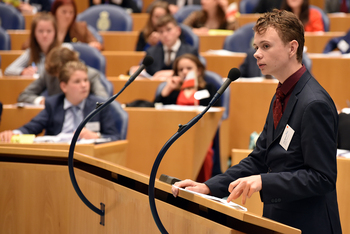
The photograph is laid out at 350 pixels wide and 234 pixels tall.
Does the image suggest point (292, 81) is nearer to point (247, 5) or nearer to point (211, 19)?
point (211, 19)

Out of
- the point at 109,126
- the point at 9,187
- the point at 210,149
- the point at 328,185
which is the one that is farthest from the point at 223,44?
the point at 328,185

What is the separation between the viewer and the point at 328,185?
1.20 m

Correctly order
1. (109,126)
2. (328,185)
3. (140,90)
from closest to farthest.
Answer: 1. (328,185)
2. (109,126)
3. (140,90)

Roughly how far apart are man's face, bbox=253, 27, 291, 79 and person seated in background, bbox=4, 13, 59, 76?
3.14 m

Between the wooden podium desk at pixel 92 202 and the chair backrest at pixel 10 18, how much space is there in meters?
4.31

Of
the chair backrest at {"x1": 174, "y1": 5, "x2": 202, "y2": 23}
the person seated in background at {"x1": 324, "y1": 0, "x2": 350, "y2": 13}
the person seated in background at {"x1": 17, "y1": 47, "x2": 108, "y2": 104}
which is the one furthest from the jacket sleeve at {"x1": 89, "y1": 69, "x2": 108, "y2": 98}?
the person seated in background at {"x1": 324, "y1": 0, "x2": 350, "y2": 13}

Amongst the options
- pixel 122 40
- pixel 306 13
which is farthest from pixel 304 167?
pixel 122 40

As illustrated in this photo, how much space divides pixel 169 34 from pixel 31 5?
355cm

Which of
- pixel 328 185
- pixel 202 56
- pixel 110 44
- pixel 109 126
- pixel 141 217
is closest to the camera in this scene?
pixel 328 185

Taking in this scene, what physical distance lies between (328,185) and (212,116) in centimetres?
204

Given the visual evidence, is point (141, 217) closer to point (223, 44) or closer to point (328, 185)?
point (328, 185)

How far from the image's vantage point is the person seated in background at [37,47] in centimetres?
412

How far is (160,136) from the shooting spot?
3.17 m

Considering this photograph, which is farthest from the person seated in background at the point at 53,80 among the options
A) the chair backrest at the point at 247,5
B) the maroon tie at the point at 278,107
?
the chair backrest at the point at 247,5
